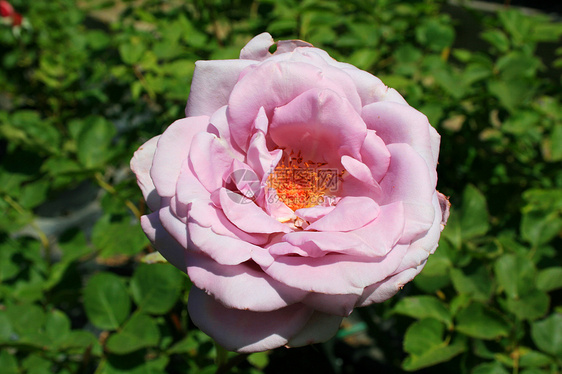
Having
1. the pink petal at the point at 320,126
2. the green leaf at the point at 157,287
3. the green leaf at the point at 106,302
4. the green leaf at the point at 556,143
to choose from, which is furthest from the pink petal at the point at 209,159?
the green leaf at the point at 556,143

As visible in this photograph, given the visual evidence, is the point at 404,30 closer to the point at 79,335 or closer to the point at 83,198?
the point at 79,335

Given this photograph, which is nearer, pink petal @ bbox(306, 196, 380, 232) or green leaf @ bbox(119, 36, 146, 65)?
pink petal @ bbox(306, 196, 380, 232)

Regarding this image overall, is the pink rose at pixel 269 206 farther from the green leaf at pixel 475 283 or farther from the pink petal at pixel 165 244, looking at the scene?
the green leaf at pixel 475 283

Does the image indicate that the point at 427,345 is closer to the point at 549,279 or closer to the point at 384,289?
the point at 549,279

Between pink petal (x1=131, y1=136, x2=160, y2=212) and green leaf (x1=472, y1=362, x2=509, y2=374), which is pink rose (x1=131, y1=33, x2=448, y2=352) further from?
green leaf (x1=472, y1=362, x2=509, y2=374)

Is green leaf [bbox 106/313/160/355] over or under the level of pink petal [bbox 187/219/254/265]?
under

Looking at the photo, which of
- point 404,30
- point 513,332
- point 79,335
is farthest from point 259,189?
point 404,30

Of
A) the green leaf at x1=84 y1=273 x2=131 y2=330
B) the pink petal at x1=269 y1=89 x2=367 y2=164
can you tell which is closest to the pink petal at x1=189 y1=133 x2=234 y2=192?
the pink petal at x1=269 y1=89 x2=367 y2=164
